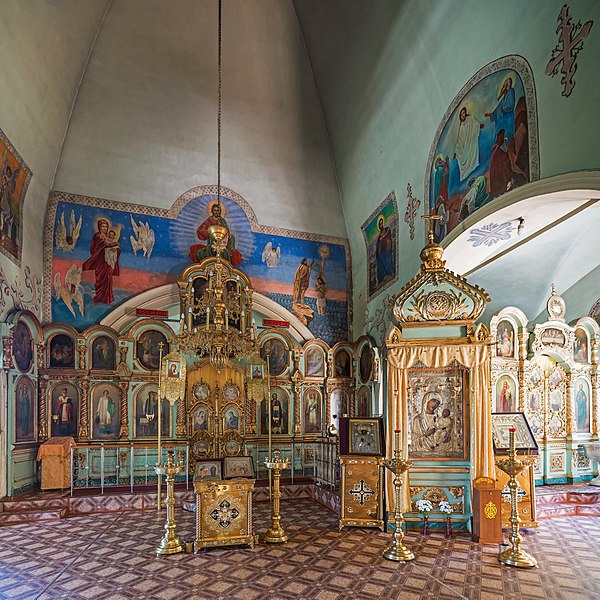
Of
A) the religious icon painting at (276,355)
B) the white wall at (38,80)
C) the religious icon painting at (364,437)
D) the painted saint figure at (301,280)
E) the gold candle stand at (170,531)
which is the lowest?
the gold candle stand at (170,531)

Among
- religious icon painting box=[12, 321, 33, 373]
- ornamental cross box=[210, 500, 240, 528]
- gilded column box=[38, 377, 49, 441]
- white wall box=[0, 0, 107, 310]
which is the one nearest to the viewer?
ornamental cross box=[210, 500, 240, 528]

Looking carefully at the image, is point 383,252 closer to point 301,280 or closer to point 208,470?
point 301,280

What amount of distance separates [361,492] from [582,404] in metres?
6.51

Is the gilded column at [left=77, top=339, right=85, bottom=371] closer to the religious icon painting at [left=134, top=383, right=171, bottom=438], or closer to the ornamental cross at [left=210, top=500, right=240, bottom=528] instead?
the religious icon painting at [left=134, top=383, right=171, bottom=438]

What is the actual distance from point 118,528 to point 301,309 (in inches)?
259

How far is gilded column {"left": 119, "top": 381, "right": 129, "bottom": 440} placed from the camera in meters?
10.4

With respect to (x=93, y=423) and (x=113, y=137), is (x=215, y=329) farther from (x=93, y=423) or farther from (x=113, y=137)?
(x=113, y=137)

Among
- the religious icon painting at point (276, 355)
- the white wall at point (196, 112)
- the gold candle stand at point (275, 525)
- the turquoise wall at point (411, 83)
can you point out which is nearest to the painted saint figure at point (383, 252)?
the turquoise wall at point (411, 83)

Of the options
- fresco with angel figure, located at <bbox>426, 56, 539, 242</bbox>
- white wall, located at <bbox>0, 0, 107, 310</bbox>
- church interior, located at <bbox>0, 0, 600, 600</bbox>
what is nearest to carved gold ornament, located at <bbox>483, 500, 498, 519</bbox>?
church interior, located at <bbox>0, 0, 600, 600</bbox>

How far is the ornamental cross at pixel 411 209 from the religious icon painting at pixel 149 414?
21.7 ft

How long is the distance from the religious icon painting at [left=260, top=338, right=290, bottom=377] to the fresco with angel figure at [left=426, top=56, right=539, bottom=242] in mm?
4747

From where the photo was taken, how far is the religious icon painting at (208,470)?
6637mm

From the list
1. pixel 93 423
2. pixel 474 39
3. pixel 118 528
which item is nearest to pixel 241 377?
pixel 93 423

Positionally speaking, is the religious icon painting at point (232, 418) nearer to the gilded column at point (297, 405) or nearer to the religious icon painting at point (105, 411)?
the gilded column at point (297, 405)
